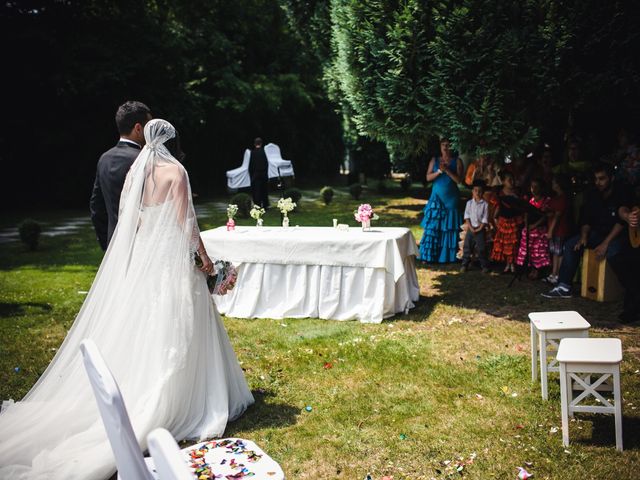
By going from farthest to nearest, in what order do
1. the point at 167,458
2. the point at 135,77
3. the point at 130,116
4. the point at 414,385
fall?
the point at 135,77
the point at 414,385
the point at 130,116
the point at 167,458

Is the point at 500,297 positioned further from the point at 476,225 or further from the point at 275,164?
the point at 275,164

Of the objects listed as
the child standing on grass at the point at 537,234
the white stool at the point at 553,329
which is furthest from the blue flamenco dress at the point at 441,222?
the white stool at the point at 553,329

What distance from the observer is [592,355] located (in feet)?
12.8

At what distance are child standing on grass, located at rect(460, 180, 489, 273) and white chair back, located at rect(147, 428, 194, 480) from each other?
850 centimetres

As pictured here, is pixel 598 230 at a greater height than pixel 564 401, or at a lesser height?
greater

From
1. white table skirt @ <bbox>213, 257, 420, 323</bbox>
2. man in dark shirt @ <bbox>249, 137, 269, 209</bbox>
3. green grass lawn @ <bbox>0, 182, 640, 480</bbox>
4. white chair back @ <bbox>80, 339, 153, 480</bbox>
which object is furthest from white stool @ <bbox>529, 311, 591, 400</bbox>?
man in dark shirt @ <bbox>249, 137, 269, 209</bbox>

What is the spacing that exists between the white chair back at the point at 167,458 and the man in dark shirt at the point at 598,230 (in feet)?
23.1

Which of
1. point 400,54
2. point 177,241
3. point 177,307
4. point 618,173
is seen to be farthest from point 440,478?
point 618,173

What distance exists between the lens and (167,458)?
1527mm

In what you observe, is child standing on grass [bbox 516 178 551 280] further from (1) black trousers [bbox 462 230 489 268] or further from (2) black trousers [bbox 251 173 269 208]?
Answer: (2) black trousers [bbox 251 173 269 208]

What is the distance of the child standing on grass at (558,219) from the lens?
8.34m

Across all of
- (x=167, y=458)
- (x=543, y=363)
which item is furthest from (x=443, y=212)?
(x=167, y=458)

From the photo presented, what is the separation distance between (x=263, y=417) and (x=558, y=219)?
18.8 feet

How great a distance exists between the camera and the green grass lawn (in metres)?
3.95
